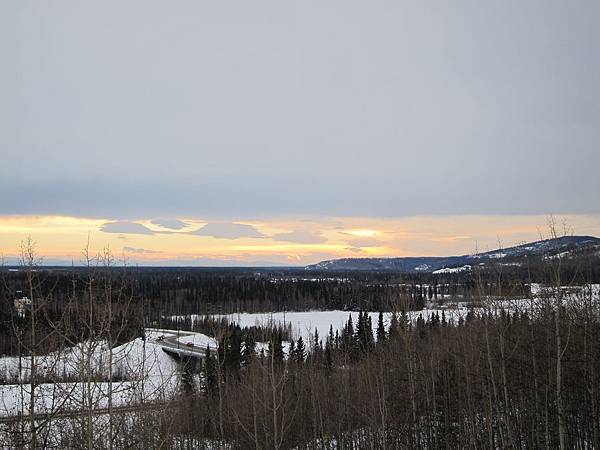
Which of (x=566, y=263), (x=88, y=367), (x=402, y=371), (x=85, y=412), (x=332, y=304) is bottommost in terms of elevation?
(x=332, y=304)

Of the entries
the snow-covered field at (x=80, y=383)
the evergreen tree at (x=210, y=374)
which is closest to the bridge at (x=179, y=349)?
the evergreen tree at (x=210, y=374)

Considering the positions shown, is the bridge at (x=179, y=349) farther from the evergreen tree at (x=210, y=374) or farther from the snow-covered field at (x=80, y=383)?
the snow-covered field at (x=80, y=383)

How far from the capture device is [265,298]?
123 m

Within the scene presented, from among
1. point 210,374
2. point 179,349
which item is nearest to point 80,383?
point 210,374

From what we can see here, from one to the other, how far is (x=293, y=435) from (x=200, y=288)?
101 m

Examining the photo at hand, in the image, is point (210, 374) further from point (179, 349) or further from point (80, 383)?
point (80, 383)

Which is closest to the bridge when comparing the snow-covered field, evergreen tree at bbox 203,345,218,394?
evergreen tree at bbox 203,345,218,394

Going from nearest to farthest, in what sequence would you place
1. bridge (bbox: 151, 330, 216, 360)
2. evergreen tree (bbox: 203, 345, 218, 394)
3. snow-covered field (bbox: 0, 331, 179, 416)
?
snow-covered field (bbox: 0, 331, 179, 416) → evergreen tree (bbox: 203, 345, 218, 394) → bridge (bbox: 151, 330, 216, 360)

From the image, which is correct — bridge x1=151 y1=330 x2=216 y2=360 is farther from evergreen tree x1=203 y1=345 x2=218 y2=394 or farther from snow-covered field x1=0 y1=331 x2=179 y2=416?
snow-covered field x1=0 y1=331 x2=179 y2=416

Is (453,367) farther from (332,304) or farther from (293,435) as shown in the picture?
(332,304)

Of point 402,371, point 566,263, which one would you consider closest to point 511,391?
point 402,371

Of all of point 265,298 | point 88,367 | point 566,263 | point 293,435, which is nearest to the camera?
point 88,367

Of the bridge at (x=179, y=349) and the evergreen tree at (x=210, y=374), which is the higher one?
the evergreen tree at (x=210, y=374)

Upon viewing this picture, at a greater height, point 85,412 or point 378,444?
point 85,412
